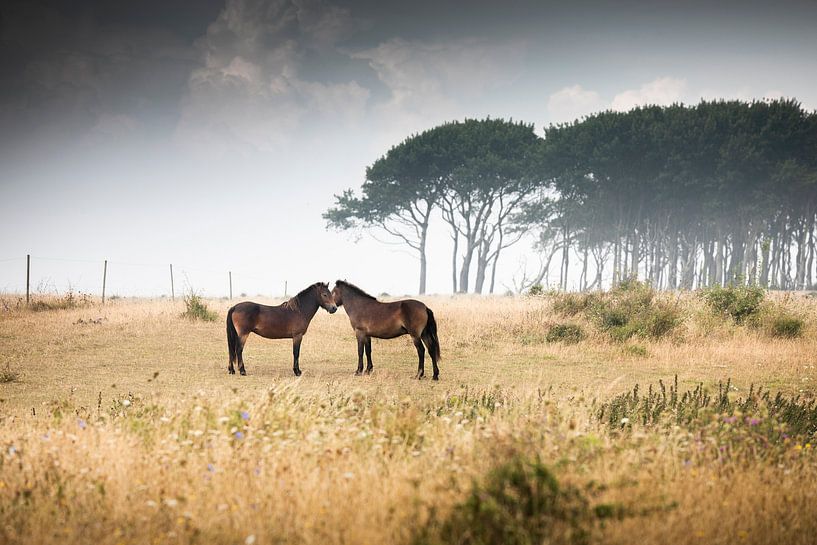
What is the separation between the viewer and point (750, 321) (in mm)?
24484

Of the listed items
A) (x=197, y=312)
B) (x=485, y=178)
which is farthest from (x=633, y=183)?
(x=197, y=312)

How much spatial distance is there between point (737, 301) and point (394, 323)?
15.2 m

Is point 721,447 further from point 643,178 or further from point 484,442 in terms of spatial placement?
point 643,178

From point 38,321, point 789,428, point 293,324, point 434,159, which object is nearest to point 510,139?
point 434,159

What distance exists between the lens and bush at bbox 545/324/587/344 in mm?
22781

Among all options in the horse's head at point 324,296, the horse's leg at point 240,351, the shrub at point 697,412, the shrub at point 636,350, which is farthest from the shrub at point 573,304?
the shrub at point 697,412

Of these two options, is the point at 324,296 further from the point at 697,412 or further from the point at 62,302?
the point at 62,302

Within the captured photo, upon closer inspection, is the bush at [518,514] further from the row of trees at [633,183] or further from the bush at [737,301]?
the row of trees at [633,183]

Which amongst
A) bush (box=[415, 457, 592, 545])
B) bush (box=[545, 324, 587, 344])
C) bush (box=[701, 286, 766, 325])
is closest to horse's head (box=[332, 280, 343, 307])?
bush (box=[545, 324, 587, 344])

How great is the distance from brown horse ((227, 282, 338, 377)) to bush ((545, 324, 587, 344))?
29.7 feet

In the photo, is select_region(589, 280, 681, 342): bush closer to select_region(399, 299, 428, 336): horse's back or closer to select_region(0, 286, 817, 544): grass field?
select_region(399, 299, 428, 336): horse's back

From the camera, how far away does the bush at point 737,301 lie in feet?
82.0

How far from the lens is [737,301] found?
82.8ft

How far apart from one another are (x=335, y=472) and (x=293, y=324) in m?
9.92
